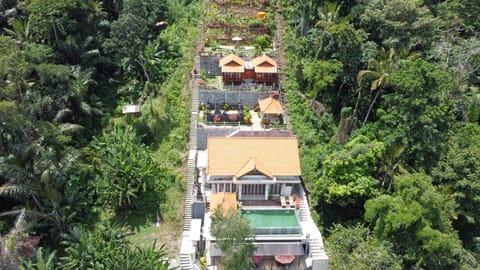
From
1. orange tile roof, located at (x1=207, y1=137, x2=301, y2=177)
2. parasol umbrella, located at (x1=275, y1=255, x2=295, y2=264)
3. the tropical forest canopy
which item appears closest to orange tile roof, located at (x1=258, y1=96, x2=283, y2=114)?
the tropical forest canopy

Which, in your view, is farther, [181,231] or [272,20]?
[272,20]

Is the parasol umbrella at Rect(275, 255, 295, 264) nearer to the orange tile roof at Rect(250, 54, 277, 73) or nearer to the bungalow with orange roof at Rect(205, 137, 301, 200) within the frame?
the bungalow with orange roof at Rect(205, 137, 301, 200)

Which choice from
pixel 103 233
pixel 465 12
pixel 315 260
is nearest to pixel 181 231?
pixel 103 233

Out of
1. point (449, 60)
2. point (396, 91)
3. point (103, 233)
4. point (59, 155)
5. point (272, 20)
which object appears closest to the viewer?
point (103, 233)

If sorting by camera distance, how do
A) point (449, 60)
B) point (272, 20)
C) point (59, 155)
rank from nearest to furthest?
point (59, 155) → point (449, 60) → point (272, 20)

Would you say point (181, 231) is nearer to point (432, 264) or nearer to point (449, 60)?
point (432, 264)

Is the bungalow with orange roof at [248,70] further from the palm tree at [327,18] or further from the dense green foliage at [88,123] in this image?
the dense green foliage at [88,123]

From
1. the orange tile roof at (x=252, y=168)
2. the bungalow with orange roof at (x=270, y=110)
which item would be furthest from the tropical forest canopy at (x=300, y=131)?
the orange tile roof at (x=252, y=168)
